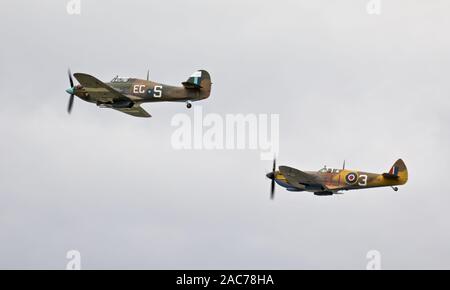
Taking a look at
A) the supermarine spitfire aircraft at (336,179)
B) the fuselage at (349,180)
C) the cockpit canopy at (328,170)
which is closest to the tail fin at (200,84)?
the supermarine spitfire aircraft at (336,179)

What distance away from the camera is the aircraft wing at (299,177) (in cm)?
8744

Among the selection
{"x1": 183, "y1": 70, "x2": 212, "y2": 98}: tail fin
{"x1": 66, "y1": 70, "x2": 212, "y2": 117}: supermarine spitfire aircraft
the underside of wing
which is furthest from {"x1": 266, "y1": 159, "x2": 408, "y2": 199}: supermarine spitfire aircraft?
the underside of wing

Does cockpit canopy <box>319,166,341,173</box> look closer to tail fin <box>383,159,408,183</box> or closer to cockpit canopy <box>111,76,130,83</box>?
tail fin <box>383,159,408,183</box>

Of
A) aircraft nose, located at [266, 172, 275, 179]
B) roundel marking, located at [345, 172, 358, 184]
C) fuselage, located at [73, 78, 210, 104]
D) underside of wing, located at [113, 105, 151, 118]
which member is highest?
fuselage, located at [73, 78, 210, 104]

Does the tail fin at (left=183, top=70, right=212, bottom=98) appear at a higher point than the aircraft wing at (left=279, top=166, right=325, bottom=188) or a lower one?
higher

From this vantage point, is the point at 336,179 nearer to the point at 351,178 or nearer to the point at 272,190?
the point at 351,178

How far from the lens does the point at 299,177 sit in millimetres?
87812

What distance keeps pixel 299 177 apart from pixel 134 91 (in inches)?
441

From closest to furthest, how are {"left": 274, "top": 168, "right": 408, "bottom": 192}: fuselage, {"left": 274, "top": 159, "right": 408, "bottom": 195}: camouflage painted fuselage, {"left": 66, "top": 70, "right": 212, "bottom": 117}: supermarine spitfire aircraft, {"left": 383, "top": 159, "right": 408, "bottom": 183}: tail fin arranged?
{"left": 66, "top": 70, "right": 212, "bottom": 117}: supermarine spitfire aircraft
{"left": 383, "top": 159, "right": 408, "bottom": 183}: tail fin
{"left": 274, "top": 159, "right": 408, "bottom": 195}: camouflage painted fuselage
{"left": 274, "top": 168, "right": 408, "bottom": 192}: fuselage

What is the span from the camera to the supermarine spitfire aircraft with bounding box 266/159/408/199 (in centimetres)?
8556

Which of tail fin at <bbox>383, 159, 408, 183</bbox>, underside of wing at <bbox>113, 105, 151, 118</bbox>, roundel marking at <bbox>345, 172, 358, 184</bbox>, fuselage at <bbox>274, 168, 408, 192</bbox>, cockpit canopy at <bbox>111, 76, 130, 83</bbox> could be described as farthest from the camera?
underside of wing at <bbox>113, 105, 151, 118</bbox>

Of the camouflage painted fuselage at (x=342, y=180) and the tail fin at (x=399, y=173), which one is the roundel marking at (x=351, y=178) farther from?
the tail fin at (x=399, y=173)

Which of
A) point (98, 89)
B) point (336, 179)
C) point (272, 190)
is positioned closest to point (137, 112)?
point (98, 89)
